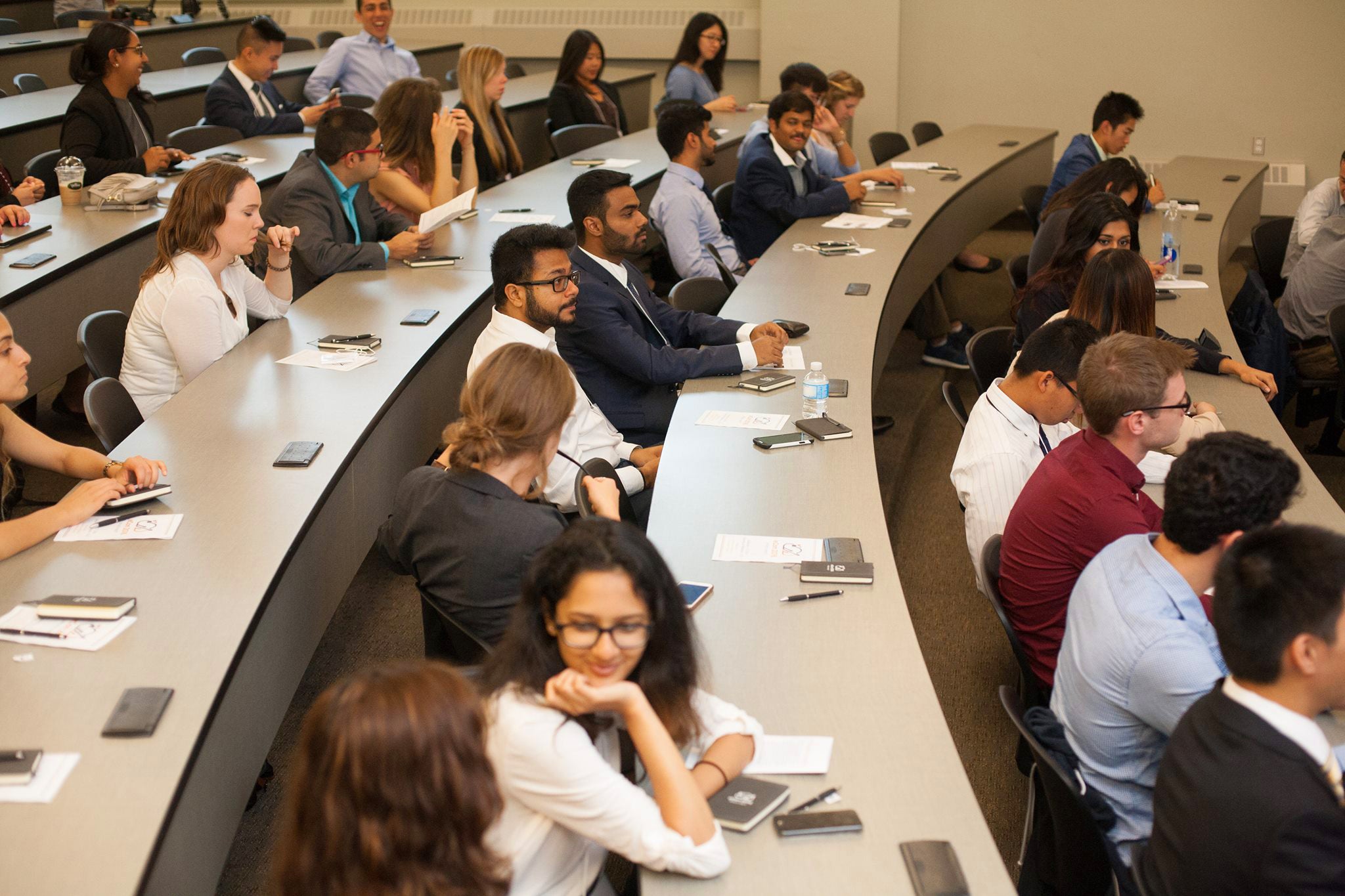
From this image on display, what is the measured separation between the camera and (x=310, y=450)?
2939mm

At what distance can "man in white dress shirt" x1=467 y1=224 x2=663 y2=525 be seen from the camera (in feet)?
10.9

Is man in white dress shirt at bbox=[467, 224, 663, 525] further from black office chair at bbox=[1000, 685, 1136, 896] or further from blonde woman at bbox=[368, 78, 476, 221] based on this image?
blonde woman at bbox=[368, 78, 476, 221]

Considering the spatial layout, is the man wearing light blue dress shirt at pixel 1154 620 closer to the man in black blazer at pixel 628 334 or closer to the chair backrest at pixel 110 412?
the man in black blazer at pixel 628 334

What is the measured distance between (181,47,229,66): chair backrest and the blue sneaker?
579 centimetres

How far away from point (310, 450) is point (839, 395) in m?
1.52

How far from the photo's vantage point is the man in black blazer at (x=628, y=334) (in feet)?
11.9

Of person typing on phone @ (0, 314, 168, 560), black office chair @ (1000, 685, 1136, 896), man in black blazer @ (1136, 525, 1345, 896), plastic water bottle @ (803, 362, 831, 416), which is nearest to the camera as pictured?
man in black blazer @ (1136, 525, 1345, 896)

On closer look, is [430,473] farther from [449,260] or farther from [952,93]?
[952,93]

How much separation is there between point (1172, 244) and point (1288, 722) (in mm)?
3864

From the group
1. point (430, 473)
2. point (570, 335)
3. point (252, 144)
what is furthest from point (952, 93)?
point (430, 473)

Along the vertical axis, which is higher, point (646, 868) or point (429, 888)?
point (429, 888)

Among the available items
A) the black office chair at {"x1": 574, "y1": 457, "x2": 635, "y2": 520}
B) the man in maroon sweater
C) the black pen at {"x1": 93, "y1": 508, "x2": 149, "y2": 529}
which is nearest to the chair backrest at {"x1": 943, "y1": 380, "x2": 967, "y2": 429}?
the man in maroon sweater

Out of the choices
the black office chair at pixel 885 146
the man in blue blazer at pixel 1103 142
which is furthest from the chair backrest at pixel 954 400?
the black office chair at pixel 885 146

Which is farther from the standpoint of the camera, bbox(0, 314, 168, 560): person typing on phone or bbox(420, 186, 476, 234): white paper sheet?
bbox(420, 186, 476, 234): white paper sheet
